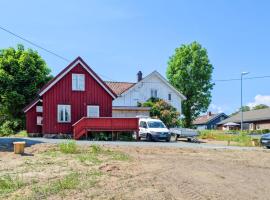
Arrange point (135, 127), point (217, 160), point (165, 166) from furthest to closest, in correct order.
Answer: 1. point (135, 127)
2. point (217, 160)
3. point (165, 166)

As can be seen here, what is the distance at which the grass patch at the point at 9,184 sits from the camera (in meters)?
13.6

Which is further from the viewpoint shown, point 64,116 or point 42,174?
point 64,116

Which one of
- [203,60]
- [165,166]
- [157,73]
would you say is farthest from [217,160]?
[203,60]

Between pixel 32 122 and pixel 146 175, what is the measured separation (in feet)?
83.2

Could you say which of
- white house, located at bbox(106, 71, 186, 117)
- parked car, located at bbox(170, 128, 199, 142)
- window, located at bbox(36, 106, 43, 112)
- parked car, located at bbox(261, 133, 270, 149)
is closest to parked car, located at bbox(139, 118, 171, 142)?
parked car, located at bbox(170, 128, 199, 142)

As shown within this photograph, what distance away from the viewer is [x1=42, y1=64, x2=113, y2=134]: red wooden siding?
3788 cm

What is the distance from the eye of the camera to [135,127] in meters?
36.2

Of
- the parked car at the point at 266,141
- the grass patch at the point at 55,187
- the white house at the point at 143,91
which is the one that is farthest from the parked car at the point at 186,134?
Answer: the grass patch at the point at 55,187

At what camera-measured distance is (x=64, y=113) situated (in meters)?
38.5

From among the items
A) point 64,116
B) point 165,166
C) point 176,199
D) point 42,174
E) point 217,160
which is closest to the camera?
point 176,199

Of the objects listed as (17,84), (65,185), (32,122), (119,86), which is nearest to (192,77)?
(119,86)

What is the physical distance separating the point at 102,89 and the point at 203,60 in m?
38.8

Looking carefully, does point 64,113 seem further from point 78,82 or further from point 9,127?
point 9,127

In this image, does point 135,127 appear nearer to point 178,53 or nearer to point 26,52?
point 26,52
